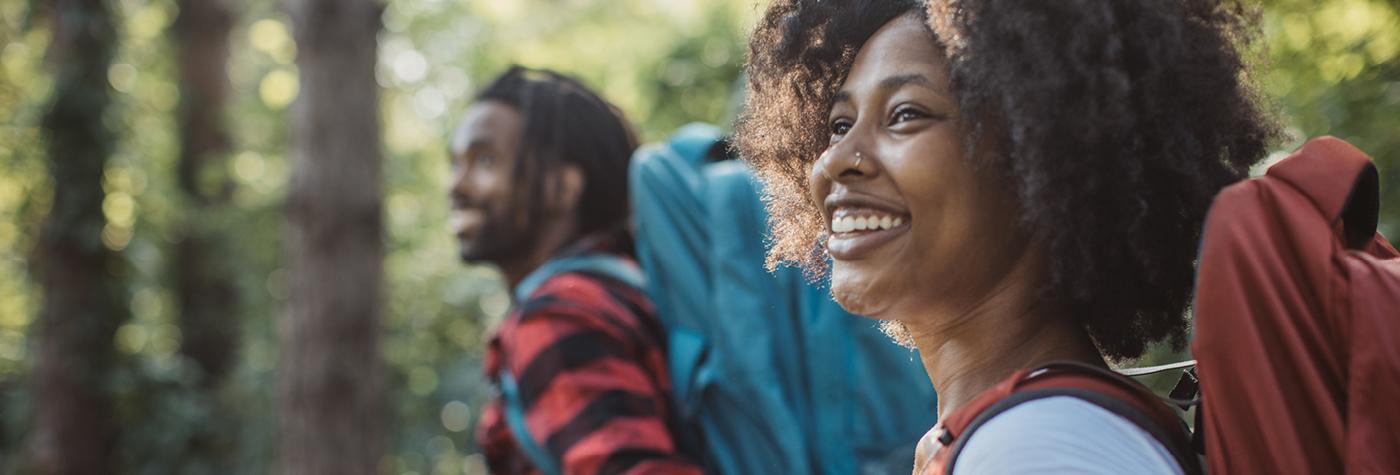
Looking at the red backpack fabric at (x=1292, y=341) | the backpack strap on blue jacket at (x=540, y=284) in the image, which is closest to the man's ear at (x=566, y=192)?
the backpack strap on blue jacket at (x=540, y=284)

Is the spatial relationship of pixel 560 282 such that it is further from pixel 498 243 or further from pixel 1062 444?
pixel 1062 444

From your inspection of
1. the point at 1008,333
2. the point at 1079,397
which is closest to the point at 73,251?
the point at 1008,333

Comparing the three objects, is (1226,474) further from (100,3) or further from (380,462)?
(100,3)

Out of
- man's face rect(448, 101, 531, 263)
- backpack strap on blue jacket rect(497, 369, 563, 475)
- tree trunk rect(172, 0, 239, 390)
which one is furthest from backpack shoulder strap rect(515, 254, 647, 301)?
tree trunk rect(172, 0, 239, 390)

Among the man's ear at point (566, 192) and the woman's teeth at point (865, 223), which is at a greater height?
the woman's teeth at point (865, 223)

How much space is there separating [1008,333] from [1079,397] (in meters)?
0.27

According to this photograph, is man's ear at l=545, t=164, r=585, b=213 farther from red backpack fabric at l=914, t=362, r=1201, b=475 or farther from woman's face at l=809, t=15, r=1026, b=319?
red backpack fabric at l=914, t=362, r=1201, b=475

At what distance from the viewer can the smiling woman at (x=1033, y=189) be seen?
1.48 meters

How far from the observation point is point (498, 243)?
3.96 meters

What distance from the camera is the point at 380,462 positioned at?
5785 mm

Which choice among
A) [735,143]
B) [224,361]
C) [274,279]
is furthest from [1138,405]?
[224,361]

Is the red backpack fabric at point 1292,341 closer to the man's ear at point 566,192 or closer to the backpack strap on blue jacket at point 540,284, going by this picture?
the backpack strap on blue jacket at point 540,284

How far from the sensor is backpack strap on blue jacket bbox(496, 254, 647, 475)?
330 centimetres

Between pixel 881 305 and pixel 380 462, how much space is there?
4.49m
